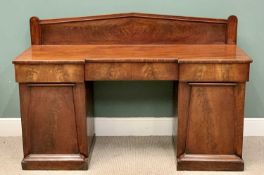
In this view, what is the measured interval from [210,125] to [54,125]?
0.82 meters

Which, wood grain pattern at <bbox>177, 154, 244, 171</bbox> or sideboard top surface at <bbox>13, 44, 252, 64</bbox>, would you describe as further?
wood grain pattern at <bbox>177, 154, 244, 171</bbox>

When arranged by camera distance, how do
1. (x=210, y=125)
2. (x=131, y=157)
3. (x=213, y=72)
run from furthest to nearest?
(x=131, y=157), (x=210, y=125), (x=213, y=72)

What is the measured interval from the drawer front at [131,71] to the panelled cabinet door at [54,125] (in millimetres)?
102

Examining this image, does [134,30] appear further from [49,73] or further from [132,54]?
[49,73]

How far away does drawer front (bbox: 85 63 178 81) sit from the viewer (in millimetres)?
2221

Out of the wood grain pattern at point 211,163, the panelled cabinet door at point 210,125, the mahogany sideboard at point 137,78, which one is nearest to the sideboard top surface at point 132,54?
the mahogany sideboard at point 137,78

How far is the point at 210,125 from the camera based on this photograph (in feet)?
7.58

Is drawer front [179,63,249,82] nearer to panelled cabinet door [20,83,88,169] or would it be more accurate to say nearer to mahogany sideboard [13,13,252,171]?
mahogany sideboard [13,13,252,171]

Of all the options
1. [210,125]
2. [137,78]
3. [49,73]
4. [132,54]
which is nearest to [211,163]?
[210,125]

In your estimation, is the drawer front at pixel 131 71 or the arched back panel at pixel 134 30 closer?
the drawer front at pixel 131 71

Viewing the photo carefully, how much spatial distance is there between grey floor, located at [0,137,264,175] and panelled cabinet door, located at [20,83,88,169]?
0.07 m

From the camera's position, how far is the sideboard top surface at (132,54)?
2189 millimetres

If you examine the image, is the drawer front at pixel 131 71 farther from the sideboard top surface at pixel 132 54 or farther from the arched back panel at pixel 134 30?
the arched back panel at pixel 134 30

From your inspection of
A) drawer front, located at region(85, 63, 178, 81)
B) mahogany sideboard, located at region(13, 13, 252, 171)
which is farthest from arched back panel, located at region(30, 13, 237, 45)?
drawer front, located at region(85, 63, 178, 81)
